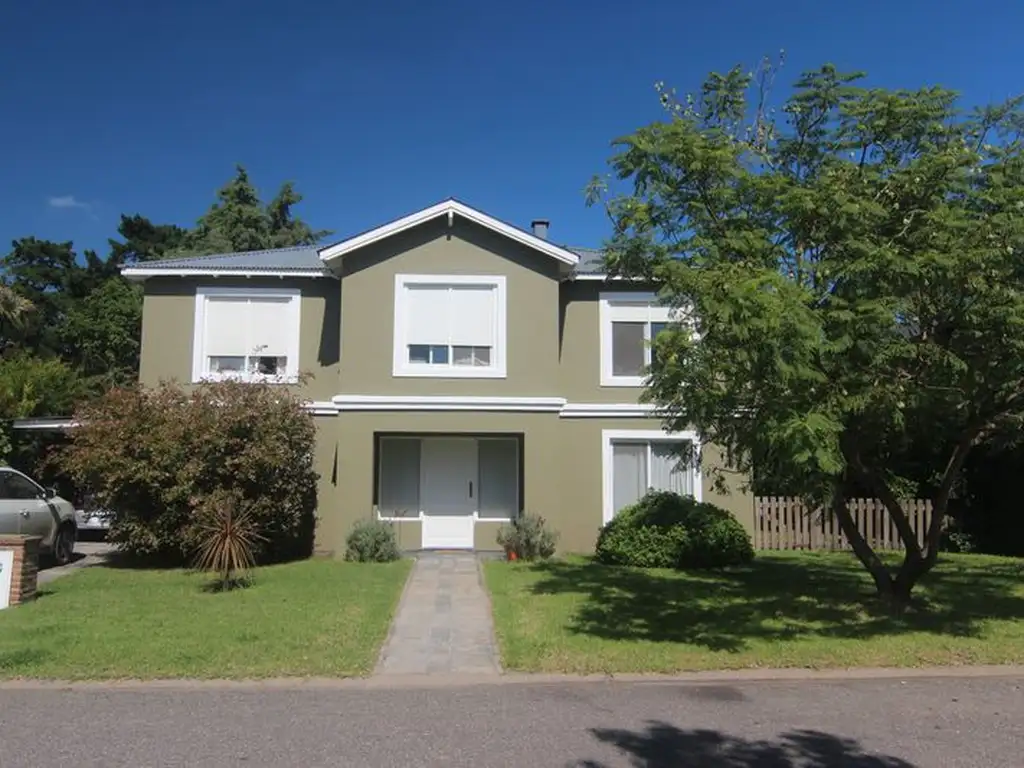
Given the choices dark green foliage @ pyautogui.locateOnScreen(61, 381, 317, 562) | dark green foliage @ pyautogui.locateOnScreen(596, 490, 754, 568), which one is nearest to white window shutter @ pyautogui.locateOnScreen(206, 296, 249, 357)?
dark green foliage @ pyautogui.locateOnScreen(61, 381, 317, 562)

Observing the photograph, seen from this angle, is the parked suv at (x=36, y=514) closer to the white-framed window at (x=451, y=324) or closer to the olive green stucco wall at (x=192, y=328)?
the olive green stucco wall at (x=192, y=328)

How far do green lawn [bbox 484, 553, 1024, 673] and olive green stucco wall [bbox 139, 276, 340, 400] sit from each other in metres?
5.78

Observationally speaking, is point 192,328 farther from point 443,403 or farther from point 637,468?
point 637,468

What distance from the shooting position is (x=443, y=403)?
17406 millimetres

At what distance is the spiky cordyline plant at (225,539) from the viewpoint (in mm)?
12797

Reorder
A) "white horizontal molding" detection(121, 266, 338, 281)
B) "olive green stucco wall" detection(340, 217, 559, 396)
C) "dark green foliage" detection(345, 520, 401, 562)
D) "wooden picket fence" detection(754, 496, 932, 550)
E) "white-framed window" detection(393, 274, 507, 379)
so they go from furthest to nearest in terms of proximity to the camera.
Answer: "wooden picket fence" detection(754, 496, 932, 550) → "white horizontal molding" detection(121, 266, 338, 281) → "white-framed window" detection(393, 274, 507, 379) → "olive green stucco wall" detection(340, 217, 559, 396) → "dark green foliage" detection(345, 520, 401, 562)

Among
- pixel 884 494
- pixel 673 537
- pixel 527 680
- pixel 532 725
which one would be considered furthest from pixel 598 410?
pixel 532 725

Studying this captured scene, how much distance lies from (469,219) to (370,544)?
6667mm

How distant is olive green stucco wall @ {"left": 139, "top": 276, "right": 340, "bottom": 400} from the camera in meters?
18.5

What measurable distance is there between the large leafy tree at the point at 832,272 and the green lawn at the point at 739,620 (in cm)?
131

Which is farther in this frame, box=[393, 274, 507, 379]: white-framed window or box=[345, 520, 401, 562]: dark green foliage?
box=[393, 274, 507, 379]: white-framed window

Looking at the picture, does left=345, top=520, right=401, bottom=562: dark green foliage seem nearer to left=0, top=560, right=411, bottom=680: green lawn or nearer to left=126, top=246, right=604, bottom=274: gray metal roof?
left=0, top=560, right=411, bottom=680: green lawn

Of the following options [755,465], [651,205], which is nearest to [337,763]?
[755,465]

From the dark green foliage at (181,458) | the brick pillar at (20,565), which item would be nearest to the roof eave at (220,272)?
the dark green foliage at (181,458)
